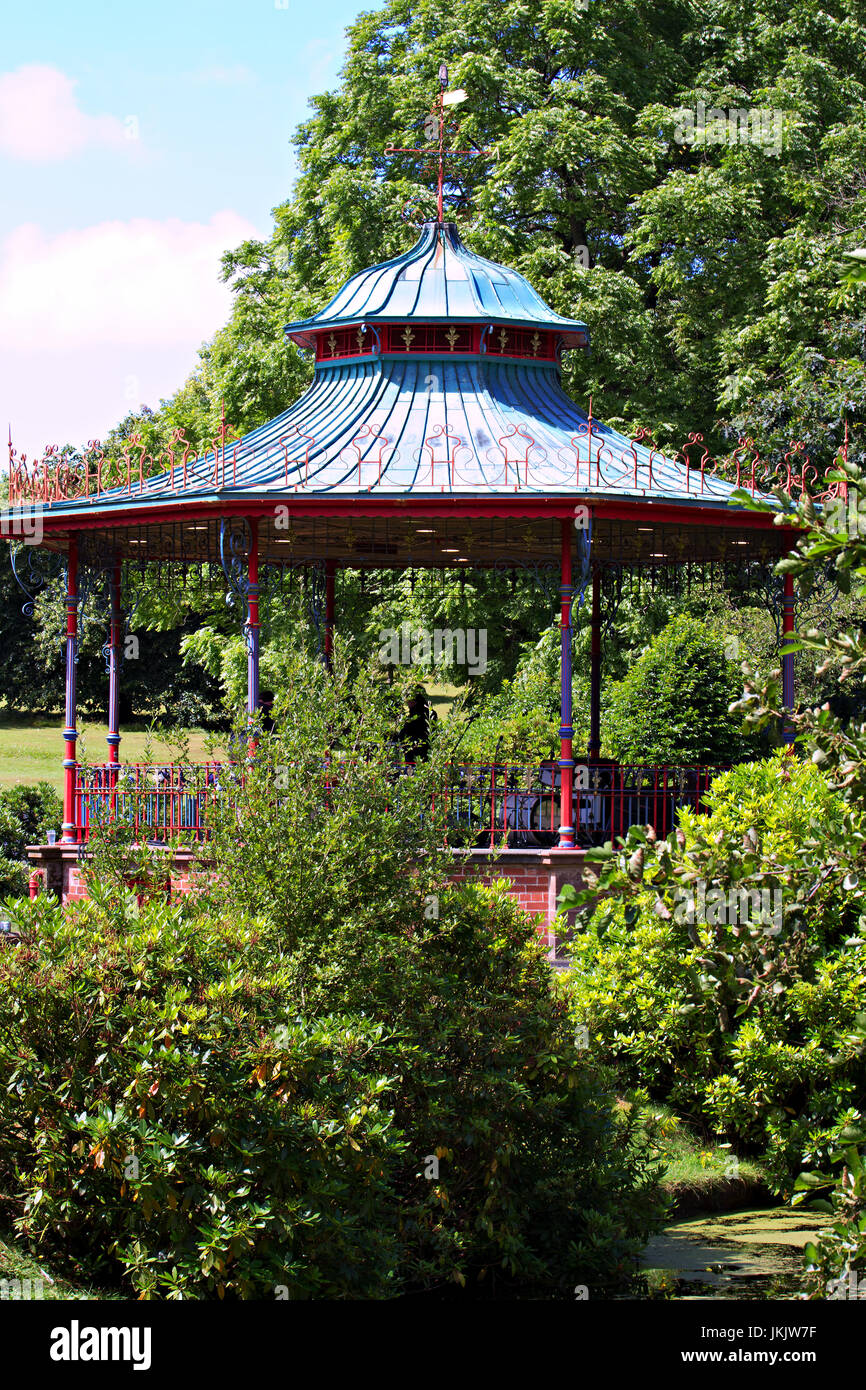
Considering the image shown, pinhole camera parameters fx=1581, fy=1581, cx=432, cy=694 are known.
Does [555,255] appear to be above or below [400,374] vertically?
above

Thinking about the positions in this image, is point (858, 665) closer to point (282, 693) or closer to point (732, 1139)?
point (282, 693)

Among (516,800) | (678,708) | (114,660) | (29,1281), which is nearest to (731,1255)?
(29,1281)

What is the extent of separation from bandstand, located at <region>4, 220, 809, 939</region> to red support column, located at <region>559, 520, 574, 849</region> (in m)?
0.02

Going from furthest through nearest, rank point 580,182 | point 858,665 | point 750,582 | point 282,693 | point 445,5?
point 445,5, point 580,182, point 750,582, point 282,693, point 858,665

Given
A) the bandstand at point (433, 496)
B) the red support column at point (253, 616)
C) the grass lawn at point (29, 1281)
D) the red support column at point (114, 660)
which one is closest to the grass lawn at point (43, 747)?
Result: the red support column at point (114, 660)

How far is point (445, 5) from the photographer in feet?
94.2

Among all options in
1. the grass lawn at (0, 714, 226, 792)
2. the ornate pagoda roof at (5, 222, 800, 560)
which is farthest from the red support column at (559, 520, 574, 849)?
the grass lawn at (0, 714, 226, 792)

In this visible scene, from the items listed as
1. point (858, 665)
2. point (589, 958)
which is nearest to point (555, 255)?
point (589, 958)

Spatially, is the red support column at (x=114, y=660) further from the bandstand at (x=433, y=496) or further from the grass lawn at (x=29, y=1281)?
the grass lawn at (x=29, y=1281)

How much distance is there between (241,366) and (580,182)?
6.68 metres

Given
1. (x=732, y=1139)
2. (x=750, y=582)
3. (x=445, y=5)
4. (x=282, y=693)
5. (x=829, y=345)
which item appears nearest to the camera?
(x=282, y=693)

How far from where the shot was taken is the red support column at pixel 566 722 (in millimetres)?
14289

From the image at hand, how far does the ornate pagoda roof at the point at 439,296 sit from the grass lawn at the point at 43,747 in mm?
18135

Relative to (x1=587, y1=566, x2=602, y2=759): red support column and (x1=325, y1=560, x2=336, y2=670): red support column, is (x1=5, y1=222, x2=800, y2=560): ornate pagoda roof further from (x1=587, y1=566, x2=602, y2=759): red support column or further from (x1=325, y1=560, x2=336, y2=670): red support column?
(x1=325, y1=560, x2=336, y2=670): red support column
